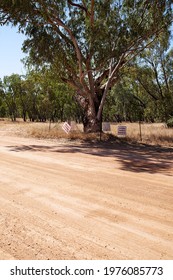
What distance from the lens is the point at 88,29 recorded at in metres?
17.5

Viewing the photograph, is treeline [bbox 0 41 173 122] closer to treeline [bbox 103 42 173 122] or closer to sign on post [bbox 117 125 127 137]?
treeline [bbox 103 42 173 122]

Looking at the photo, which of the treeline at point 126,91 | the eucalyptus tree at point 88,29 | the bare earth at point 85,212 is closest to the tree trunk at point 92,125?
the eucalyptus tree at point 88,29

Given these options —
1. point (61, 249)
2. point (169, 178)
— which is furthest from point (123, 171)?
point (61, 249)

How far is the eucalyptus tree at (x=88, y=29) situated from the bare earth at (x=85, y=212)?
425 inches

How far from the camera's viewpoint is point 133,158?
1164cm

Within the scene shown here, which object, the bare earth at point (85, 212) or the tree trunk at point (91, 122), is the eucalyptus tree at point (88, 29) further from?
the bare earth at point (85, 212)

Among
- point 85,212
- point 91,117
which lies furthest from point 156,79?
point 85,212

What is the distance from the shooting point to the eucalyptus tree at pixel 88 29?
55.3 feet

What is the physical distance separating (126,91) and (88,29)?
129ft

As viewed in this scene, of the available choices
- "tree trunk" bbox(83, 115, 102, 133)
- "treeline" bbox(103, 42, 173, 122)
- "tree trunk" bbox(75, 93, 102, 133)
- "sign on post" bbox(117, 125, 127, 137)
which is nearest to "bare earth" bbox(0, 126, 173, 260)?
"sign on post" bbox(117, 125, 127, 137)

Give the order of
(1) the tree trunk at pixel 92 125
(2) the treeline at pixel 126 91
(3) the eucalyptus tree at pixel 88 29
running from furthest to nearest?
(2) the treeline at pixel 126 91
(1) the tree trunk at pixel 92 125
(3) the eucalyptus tree at pixel 88 29

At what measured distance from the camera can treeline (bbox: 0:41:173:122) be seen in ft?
90.6

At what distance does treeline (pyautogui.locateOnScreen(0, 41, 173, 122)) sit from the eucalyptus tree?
106 inches

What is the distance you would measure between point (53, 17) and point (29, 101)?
174ft
